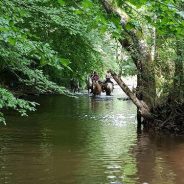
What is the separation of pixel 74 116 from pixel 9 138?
22.9ft

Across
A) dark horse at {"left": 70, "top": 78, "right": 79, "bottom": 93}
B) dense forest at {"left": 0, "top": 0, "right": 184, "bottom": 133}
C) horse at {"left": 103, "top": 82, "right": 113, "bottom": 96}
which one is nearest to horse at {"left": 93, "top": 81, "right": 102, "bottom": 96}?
horse at {"left": 103, "top": 82, "right": 113, "bottom": 96}

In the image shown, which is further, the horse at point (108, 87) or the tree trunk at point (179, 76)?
the horse at point (108, 87)

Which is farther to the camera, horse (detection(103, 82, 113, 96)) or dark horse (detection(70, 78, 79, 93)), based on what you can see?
dark horse (detection(70, 78, 79, 93))

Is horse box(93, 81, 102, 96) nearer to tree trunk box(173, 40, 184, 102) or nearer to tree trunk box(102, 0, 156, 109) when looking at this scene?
tree trunk box(102, 0, 156, 109)

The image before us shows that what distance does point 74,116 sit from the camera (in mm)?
20031

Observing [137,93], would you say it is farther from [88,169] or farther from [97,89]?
[97,89]

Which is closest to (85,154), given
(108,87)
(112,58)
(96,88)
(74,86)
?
(112,58)

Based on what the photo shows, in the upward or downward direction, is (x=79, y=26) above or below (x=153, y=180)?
above

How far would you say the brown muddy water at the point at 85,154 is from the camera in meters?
8.89

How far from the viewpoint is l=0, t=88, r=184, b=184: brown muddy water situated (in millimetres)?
8894

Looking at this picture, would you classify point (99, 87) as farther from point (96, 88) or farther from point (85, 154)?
point (85, 154)

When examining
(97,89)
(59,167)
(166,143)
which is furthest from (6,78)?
(59,167)

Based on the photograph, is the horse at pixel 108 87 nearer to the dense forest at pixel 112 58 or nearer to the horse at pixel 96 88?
the horse at pixel 96 88

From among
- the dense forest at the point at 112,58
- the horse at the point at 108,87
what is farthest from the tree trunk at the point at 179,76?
the horse at the point at 108,87
